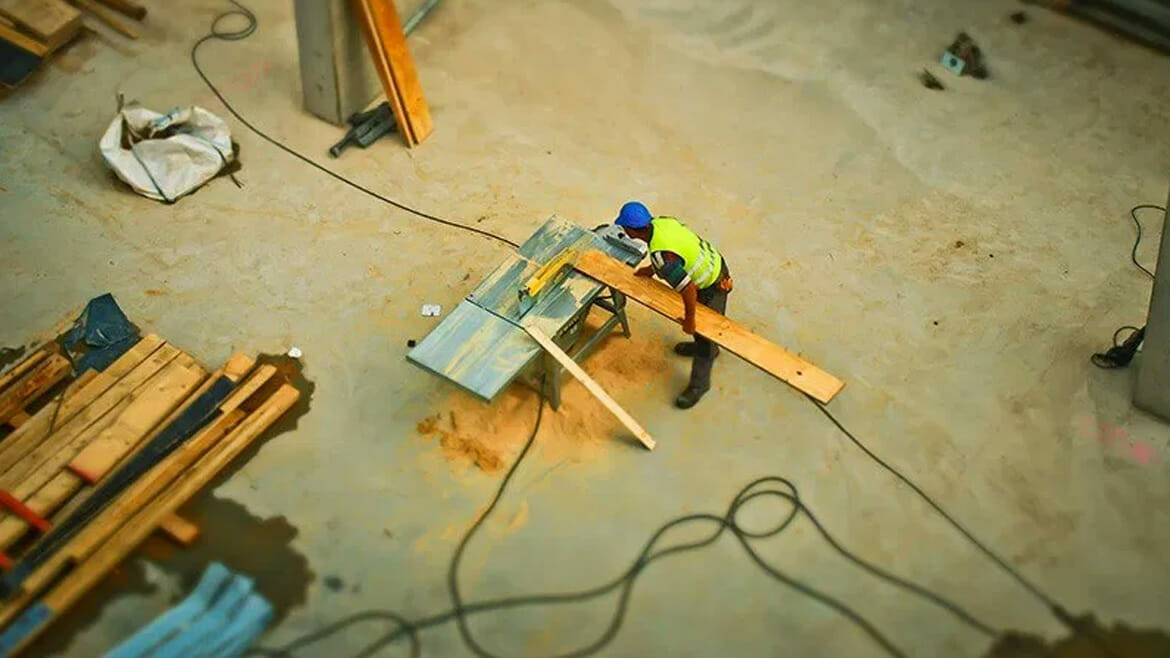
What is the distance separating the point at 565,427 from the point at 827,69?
4.48 metres

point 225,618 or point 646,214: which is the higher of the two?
point 646,214

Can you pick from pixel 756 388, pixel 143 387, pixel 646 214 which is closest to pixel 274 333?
pixel 143 387

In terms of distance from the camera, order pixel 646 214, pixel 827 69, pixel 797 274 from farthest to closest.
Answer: pixel 827 69, pixel 797 274, pixel 646 214

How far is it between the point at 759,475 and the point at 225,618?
3225mm

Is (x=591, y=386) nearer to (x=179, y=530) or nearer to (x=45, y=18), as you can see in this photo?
(x=179, y=530)

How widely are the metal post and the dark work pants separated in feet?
8.60

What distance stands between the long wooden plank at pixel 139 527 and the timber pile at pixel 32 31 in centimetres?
418

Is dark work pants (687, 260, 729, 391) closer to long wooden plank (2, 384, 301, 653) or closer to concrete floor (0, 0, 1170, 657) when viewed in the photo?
concrete floor (0, 0, 1170, 657)

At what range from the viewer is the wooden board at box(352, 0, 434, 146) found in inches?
332

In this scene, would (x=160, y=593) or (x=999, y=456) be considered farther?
(x=999, y=456)

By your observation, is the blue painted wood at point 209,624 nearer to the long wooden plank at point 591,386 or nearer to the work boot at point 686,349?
the long wooden plank at point 591,386

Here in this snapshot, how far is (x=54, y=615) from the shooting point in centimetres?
608

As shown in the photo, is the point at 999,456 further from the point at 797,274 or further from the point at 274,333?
the point at 274,333

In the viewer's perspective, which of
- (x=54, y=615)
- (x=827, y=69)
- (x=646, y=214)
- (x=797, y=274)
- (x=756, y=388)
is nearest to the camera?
(x=54, y=615)
